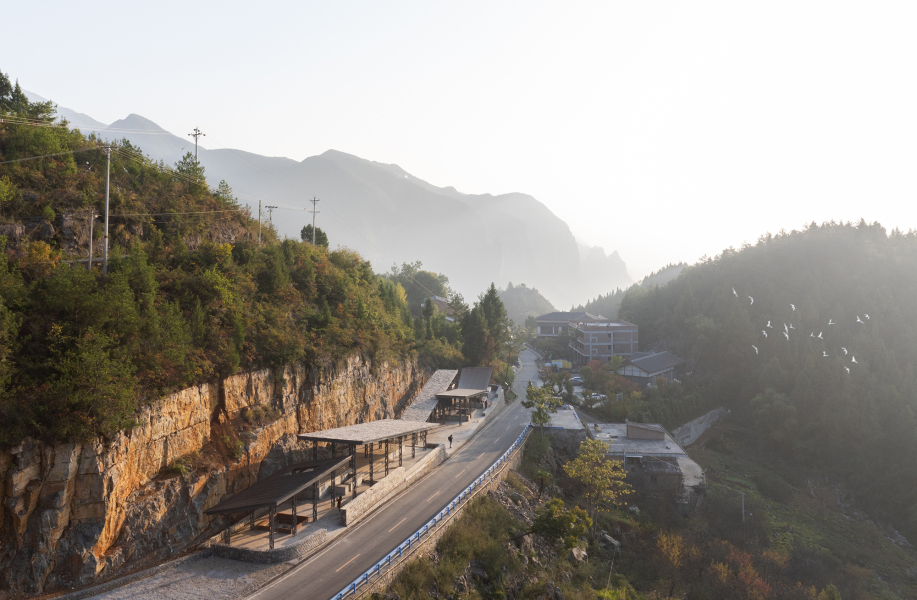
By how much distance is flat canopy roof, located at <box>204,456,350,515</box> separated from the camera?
774 inches

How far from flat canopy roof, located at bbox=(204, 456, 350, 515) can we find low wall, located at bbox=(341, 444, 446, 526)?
212 cm

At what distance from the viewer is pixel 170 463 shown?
66.9 feet

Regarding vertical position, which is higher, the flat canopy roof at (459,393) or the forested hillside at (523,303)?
the forested hillside at (523,303)

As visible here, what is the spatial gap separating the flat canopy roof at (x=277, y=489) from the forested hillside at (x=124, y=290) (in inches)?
212

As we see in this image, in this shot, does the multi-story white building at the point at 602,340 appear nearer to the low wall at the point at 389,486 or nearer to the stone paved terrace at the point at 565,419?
the stone paved terrace at the point at 565,419

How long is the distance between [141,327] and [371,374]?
19059 millimetres

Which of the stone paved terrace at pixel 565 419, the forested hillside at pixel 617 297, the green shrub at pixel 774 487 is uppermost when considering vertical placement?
the forested hillside at pixel 617 297

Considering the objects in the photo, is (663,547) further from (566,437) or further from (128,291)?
(128,291)

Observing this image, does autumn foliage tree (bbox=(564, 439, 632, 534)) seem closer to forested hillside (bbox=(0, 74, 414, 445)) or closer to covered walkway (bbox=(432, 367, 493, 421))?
covered walkway (bbox=(432, 367, 493, 421))

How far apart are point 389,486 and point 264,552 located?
8595 millimetres

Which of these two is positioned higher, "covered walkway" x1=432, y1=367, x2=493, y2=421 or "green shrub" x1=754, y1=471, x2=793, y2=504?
"covered walkway" x1=432, y1=367, x2=493, y2=421

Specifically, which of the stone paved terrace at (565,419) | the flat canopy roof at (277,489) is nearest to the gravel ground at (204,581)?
the flat canopy roof at (277,489)

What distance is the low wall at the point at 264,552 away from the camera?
→ 19141 millimetres

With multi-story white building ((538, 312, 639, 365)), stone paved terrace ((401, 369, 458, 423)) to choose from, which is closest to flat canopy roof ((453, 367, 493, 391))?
stone paved terrace ((401, 369, 458, 423))
